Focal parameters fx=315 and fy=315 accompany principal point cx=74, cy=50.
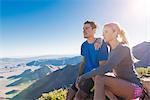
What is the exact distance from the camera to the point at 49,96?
9.09 meters

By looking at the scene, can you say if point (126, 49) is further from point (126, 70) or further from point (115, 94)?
point (115, 94)

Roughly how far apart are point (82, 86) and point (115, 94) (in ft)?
3.20

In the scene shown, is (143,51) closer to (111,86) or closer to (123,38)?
(123,38)

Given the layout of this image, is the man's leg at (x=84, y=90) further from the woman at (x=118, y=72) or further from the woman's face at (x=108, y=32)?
the woman's face at (x=108, y=32)

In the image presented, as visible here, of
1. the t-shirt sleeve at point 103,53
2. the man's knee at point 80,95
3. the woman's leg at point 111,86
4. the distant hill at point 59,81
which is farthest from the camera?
the distant hill at point 59,81

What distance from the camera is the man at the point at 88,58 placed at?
19.8 ft

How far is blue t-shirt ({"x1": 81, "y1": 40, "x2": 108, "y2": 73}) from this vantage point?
6.16 metres

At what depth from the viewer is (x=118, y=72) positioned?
207 inches

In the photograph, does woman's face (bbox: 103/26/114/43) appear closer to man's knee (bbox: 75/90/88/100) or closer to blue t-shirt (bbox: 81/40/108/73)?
blue t-shirt (bbox: 81/40/108/73)

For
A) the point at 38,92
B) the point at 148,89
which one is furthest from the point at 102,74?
the point at 38,92

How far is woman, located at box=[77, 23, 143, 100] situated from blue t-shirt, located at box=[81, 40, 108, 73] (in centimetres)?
77

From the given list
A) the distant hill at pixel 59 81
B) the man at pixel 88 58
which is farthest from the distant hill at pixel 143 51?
the man at pixel 88 58

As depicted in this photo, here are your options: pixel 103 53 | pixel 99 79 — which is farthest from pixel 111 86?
A: pixel 103 53

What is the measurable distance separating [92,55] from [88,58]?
12 cm
